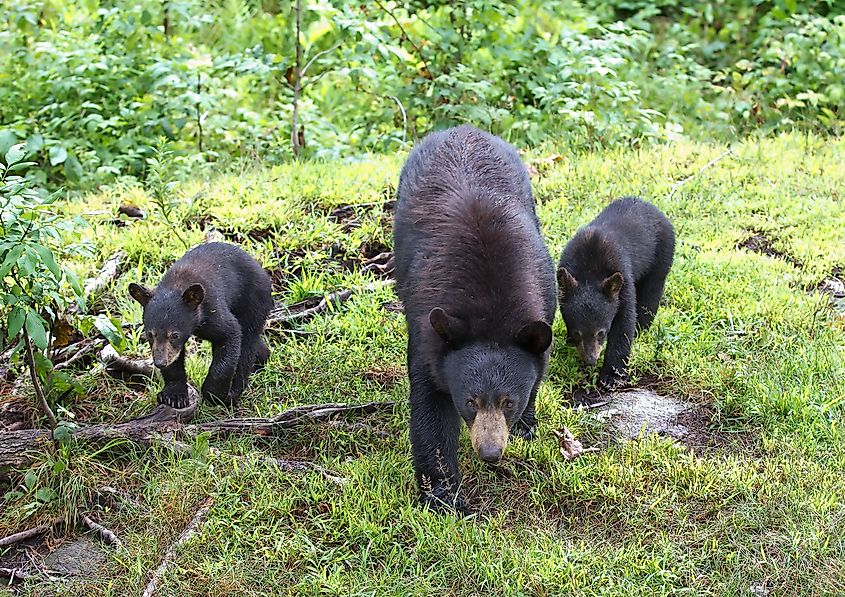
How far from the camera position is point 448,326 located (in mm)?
3869

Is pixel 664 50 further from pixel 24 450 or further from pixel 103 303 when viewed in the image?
pixel 24 450

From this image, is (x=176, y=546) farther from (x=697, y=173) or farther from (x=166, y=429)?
(x=697, y=173)

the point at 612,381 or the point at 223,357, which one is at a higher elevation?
the point at 223,357

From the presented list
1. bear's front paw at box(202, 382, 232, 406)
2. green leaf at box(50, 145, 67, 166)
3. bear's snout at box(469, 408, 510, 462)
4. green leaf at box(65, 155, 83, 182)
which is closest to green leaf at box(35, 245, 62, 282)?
bear's front paw at box(202, 382, 232, 406)

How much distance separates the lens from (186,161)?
8.51m

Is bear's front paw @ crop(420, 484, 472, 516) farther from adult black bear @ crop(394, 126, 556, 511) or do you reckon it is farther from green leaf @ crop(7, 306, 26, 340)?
green leaf @ crop(7, 306, 26, 340)

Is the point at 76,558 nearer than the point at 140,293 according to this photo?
Yes

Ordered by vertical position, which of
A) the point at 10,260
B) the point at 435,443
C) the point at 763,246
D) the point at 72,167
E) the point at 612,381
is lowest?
the point at 72,167

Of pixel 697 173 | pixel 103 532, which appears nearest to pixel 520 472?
pixel 103 532

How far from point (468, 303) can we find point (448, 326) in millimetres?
180

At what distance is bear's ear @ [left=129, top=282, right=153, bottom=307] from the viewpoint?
4785mm

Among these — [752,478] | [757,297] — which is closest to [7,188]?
[752,478]

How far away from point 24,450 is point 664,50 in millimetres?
9414

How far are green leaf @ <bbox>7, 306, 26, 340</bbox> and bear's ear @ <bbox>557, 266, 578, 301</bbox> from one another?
2871mm
